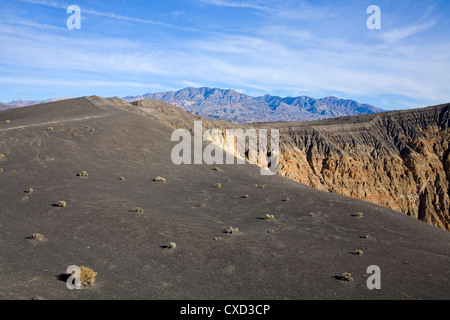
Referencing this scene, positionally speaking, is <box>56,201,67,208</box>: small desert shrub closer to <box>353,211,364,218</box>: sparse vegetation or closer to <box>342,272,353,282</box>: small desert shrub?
<box>342,272,353,282</box>: small desert shrub

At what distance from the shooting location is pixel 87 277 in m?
9.92

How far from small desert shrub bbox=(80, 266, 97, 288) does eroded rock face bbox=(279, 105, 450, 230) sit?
1811 inches

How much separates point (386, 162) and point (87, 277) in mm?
58968

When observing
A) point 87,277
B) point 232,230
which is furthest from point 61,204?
point 232,230

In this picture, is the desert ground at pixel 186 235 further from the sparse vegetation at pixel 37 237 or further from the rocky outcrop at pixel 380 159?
the rocky outcrop at pixel 380 159

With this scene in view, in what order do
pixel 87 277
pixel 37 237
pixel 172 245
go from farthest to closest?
pixel 172 245 → pixel 37 237 → pixel 87 277

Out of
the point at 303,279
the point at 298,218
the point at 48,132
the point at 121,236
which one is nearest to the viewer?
the point at 303,279

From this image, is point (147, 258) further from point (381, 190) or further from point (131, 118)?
point (381, 190)

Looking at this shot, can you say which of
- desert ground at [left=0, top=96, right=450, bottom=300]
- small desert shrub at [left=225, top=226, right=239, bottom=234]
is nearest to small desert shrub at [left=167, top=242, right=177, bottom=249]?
desert ground at [left=0, top=96, right=450, bottom=300]

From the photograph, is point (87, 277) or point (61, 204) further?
point (61, 204)

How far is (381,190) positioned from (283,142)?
64.1ft

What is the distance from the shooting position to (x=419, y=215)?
54.0 meters

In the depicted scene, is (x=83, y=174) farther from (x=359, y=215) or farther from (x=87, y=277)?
(x=359, y=215)
